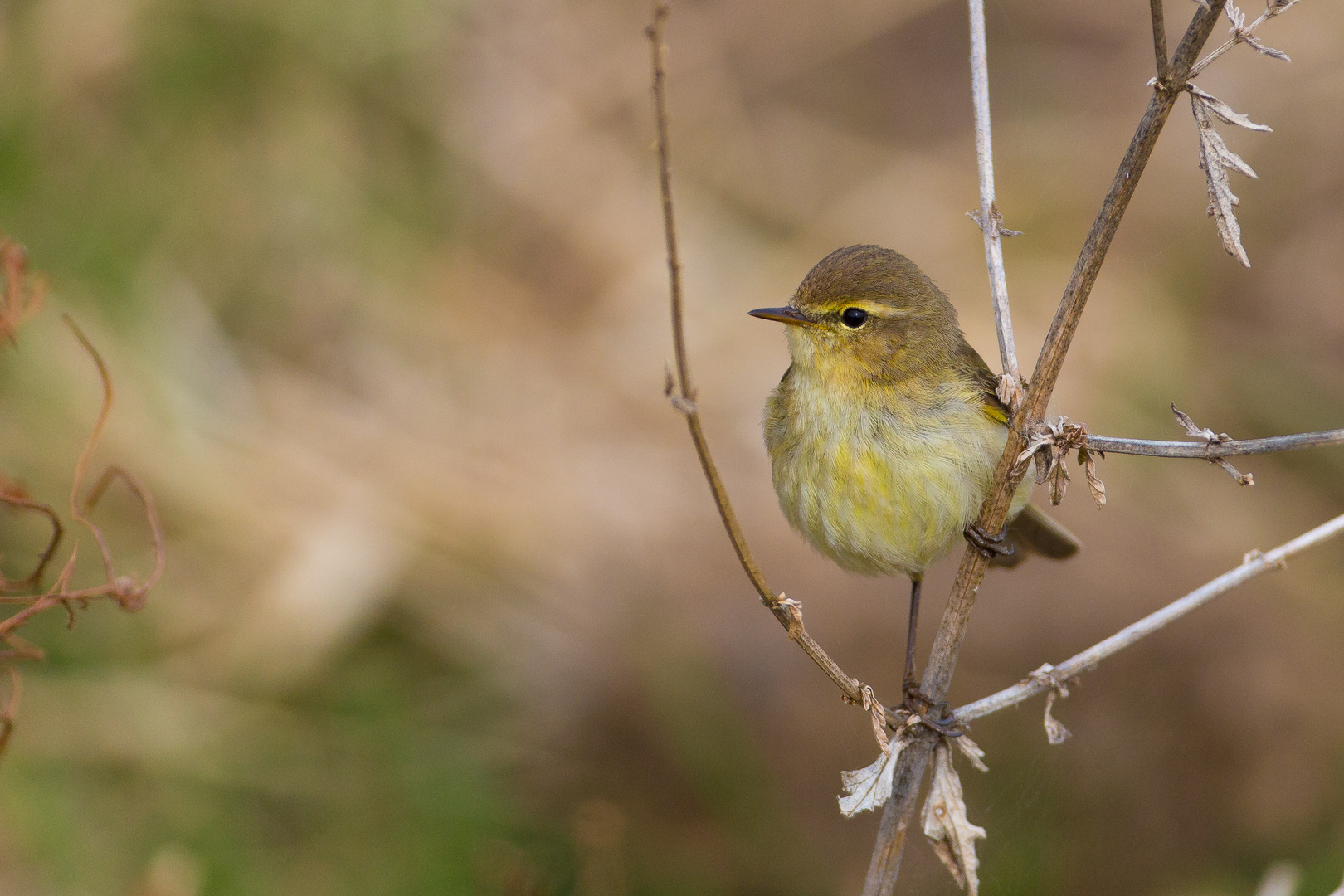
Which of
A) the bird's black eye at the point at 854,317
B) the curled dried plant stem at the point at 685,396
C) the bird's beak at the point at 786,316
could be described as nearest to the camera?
the curled dried plant stem at the point at 685,396

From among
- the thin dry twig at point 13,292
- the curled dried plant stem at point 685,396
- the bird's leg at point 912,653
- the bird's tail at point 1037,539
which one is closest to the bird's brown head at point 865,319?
the bird's tail at point 1037,539

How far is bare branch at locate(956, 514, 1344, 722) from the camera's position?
6.12ft

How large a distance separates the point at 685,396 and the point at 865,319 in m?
1.50

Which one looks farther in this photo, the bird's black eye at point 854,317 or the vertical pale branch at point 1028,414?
the bird's black eye at point 854,317

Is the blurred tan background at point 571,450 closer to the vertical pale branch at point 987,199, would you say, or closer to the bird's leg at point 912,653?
the bird's leg at point 912,653

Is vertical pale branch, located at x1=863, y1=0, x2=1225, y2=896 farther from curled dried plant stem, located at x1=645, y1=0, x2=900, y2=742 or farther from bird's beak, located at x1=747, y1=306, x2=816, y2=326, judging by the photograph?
bird's beak, located at x1=747, y1=306, x2=816, y2=326

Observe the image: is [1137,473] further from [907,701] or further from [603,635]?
[907,701]

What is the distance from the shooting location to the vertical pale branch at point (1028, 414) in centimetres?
187

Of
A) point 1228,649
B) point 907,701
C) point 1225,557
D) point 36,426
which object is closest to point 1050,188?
point 1225,557

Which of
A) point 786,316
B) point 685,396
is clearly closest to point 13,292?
point 685,396

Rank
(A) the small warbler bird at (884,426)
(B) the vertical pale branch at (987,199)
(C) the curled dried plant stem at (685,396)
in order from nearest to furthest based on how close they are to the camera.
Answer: (C) the curled dried plant stem at (685,396) < (B) the vertical pale branch at (987,199) < (A) the small warbler bird at (884,426)

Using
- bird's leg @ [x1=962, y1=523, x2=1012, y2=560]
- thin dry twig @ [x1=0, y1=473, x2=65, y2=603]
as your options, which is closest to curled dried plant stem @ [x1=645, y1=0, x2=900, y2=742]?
bird's leg @ [x1=962, y1=523, x2=1012, y2=560]

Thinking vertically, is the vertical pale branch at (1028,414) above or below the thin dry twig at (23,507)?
above

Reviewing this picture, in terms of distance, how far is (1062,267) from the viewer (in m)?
7.09
